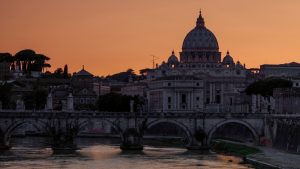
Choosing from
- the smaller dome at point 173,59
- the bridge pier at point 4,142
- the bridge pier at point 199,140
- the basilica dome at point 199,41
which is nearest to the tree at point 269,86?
the bridge pier at point 199,140

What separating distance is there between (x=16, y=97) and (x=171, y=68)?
120ft

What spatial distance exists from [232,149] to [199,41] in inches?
3945

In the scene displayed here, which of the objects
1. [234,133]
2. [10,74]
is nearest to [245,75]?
[10,74]

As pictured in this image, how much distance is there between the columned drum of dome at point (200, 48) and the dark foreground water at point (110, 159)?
92.9 metres

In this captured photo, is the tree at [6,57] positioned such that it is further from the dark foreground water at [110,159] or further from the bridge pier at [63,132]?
the bridge pier at [63,132]

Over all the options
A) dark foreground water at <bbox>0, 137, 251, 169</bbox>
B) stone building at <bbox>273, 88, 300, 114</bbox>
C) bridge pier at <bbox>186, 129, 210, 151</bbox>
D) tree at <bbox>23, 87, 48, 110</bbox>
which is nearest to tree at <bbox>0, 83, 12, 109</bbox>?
tree at <bbox>23, 87, 48, 110</bbox>

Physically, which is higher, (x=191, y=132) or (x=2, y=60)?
(x=2, y=60)

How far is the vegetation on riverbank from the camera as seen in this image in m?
85.6

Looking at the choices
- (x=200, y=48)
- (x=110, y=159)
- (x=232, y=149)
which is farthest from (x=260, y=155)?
(x=200, y=48)

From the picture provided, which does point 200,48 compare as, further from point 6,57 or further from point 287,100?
point 287,100

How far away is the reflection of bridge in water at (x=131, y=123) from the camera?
9288 cm

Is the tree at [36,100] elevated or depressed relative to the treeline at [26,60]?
depressed

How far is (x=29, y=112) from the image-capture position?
9344 centimetres

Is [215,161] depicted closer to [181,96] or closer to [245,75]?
[181,96]
